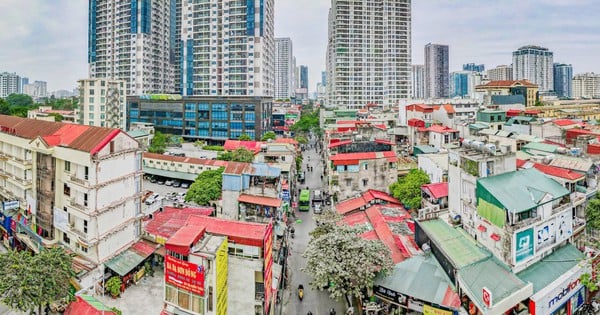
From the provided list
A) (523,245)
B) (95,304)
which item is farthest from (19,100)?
(523,245)

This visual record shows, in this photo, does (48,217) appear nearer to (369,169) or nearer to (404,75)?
(369,169)

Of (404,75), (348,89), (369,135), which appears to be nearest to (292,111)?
(348,89)

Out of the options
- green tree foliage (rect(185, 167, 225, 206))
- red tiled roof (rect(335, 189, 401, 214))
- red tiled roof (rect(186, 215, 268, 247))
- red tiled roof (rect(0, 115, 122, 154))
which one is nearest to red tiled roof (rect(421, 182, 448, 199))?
red tiled roof (rect(335, 189, 401, 214))

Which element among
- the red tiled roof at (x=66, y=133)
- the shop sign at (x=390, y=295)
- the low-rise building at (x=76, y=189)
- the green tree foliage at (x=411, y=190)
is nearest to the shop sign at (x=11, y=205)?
the low-rise building at (x=76, y=189)

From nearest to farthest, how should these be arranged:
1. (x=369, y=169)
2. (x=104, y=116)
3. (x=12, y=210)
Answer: (x=12, y=210) → (x=369, y=169) → (x=104, y=116)

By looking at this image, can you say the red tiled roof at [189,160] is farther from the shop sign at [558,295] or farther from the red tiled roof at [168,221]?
the shop sign at [558,295]

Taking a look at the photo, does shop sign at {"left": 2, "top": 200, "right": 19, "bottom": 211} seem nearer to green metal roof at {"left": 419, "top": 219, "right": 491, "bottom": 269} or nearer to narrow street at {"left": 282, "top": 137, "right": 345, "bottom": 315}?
narrow street at {"left": 282, "top": 137, "right": 345, "bottom": 315}

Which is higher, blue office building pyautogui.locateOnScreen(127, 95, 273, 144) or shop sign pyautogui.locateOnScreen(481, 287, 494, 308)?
blue office building pyautogui.locateOnScreen(127, 95, 273, 144)
